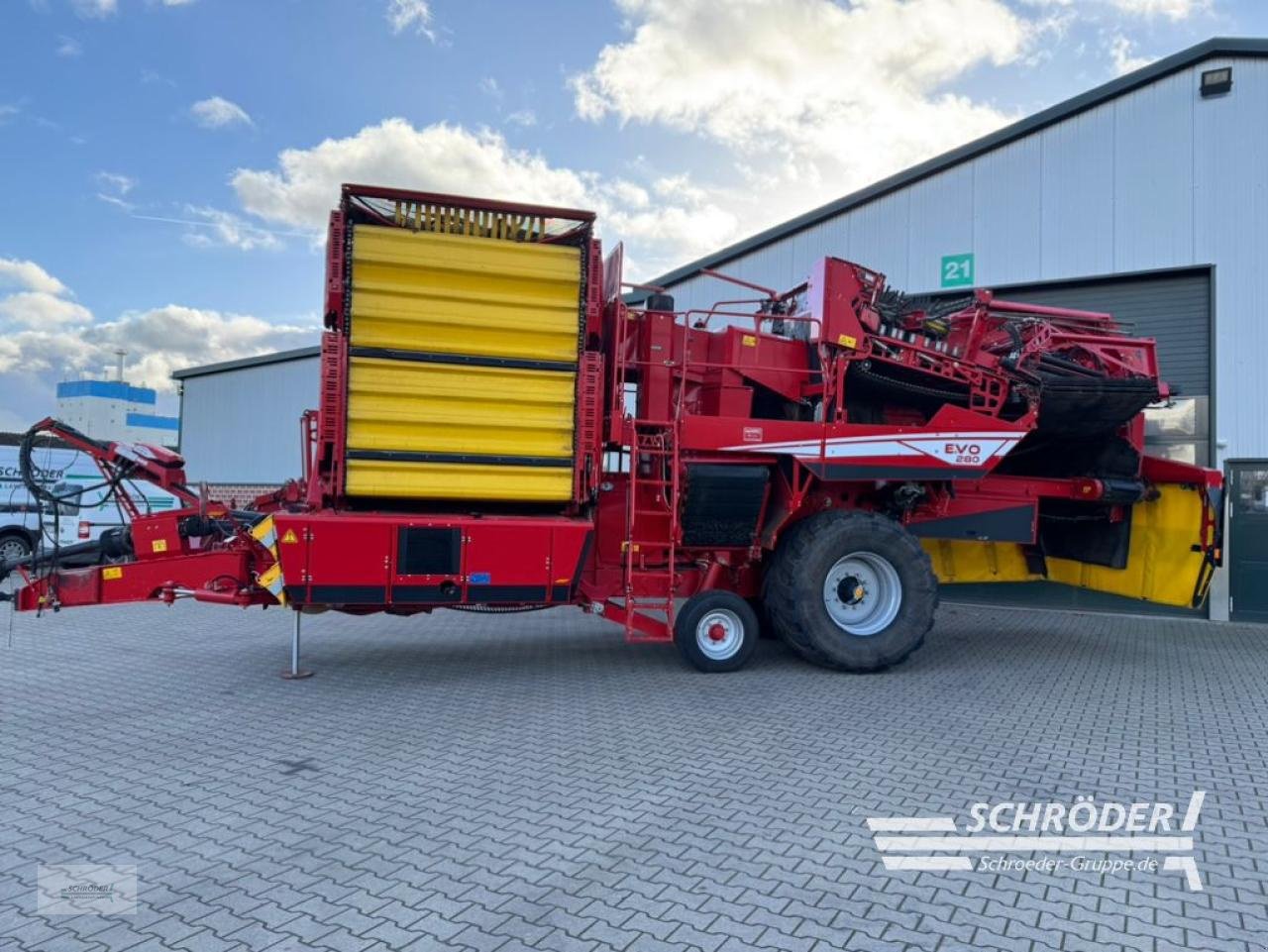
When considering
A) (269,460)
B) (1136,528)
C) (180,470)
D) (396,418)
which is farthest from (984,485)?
(269,460)

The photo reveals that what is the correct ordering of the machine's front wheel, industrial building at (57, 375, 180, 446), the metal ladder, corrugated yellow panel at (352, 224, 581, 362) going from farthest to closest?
industrial building at (57, 375, 180, 446) → the machine's front wheel → the metal ladder → corrugated yellow panel at (352, 224, 581, 362)

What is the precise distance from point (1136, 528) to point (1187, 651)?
164cm

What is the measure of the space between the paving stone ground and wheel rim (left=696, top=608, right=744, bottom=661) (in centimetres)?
24

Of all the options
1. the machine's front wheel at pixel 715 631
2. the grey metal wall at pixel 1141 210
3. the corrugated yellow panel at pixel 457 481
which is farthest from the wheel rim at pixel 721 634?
the grey metal wall at pixel 1141 210

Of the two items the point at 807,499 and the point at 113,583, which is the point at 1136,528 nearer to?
the point at 807,499

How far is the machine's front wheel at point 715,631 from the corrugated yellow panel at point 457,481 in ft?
4.97

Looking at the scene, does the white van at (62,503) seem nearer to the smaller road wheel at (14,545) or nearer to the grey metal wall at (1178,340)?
the smaller road wheel at (14,545)

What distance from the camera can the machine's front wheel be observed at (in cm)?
730

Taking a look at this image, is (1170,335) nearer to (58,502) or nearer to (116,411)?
(58,502)

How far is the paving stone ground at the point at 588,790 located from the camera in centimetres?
323

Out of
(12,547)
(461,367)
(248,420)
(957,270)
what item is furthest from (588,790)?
(248,420)

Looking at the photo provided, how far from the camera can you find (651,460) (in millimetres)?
7359

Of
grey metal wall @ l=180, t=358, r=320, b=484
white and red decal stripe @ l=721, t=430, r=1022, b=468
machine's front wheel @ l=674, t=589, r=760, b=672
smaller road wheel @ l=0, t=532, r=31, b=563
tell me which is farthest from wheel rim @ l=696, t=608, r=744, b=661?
grey metal wall @ l=180, t=358, r=320, b=484

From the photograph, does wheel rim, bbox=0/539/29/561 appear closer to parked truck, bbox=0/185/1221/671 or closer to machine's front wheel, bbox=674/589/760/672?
parked truck, bbox=0/185/1221/671
